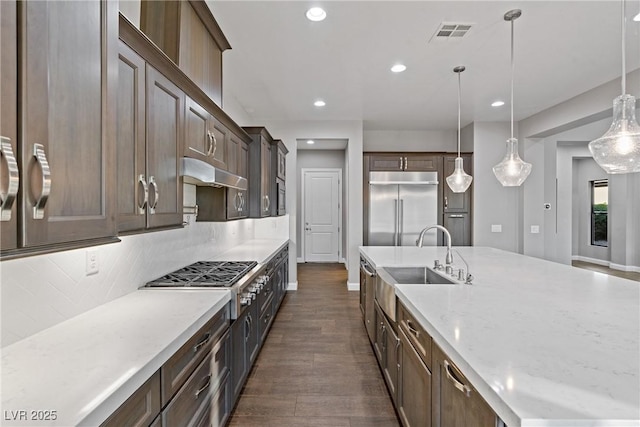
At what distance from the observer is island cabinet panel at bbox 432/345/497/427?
990 millimetres

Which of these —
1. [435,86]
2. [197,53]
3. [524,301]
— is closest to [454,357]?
[524,301]

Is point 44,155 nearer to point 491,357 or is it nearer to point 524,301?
point 491,357

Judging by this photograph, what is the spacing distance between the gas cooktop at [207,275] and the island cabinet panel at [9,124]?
131cm

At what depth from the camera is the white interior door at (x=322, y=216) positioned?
823 centimetres

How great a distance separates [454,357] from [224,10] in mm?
2729

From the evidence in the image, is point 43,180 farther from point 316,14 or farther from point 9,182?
point 316,14

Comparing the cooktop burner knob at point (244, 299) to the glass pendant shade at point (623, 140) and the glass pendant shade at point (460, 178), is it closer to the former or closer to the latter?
the glass pendant shade at point (623, 140)

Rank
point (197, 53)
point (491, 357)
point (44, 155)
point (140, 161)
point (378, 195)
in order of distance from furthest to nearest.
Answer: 1. point (378, 195)
2. point (197, 53)
3. point (140, 161)
4. point (491, 357)
5. point (44, 155)

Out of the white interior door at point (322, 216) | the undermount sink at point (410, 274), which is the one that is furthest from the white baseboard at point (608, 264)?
the undermount sink at point (410, 274)

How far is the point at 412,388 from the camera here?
67.7 inches

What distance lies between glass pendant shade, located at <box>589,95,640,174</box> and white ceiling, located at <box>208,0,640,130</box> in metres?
1.03

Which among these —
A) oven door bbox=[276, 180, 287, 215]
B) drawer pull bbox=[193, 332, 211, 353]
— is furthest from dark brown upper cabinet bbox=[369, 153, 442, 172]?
drawer pull bbox=[193, 332, 211, 353]


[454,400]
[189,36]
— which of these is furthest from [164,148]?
[454,400]

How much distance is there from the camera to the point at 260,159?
13.0 ft
